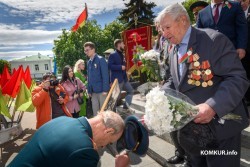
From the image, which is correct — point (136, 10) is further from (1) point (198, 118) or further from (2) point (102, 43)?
(1) point (198, 118)

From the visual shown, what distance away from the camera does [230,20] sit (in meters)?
3.59

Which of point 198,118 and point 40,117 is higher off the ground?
point 198,118

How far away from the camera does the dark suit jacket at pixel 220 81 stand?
6.30 ft

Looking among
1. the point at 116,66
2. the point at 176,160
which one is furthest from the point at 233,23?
the point at 116,66

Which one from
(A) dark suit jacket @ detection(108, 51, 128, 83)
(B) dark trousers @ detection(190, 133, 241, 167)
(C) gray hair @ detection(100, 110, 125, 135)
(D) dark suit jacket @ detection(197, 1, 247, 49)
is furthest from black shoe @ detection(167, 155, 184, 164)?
(A) dark suit jacket @ detection(108, 51, 128, 83)

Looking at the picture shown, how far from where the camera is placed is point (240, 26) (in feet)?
11.6

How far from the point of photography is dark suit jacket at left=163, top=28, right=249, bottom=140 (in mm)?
1919

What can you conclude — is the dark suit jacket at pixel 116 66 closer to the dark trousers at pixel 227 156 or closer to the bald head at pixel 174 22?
the bald head at pixel 174 22

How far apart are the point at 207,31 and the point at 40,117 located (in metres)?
4.48

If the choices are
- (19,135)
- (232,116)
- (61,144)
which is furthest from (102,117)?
(19,135)

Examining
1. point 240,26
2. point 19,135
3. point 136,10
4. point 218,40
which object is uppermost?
point 136,10

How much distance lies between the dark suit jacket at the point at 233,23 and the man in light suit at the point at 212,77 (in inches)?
64.0

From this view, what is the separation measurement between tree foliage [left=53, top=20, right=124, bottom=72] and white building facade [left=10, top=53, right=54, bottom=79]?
58322mm

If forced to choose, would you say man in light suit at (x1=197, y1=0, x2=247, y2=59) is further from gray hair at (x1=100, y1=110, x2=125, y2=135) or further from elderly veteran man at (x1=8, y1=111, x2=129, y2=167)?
elderly veteran man at (x1=8, y1=111, x2=129, y2=167)
